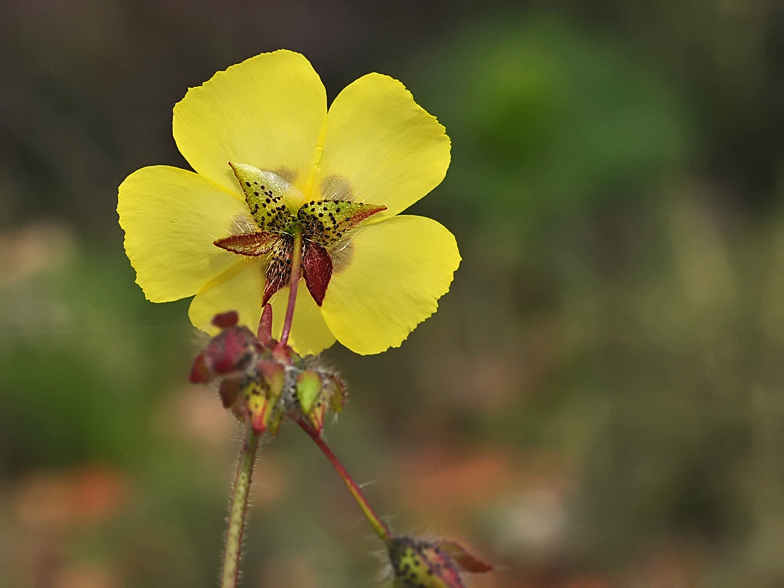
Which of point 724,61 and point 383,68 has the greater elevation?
point 383,68

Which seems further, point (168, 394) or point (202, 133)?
point (168, 394)

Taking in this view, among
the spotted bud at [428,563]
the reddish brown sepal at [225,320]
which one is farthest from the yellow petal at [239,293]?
the spotted bud at [428,563]

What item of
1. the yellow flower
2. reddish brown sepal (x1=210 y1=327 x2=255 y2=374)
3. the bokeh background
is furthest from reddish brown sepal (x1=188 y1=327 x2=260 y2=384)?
the bokeh background

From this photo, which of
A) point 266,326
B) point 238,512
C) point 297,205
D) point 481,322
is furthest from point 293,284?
point 481,322

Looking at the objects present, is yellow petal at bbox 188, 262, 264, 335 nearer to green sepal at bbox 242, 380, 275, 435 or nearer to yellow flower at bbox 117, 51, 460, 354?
yellow flower at bbox 117, 51, 460, 354

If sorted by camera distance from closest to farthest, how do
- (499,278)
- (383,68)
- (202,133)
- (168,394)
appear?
1. (202,133)
2. (168,394)
3. (499,278)
4. (383,68)

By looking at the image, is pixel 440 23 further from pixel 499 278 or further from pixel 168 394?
pixel 168 394

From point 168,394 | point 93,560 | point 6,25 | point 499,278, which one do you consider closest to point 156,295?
point 93,560

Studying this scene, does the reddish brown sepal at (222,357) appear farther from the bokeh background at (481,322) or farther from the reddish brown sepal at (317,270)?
the bokeh background at (481,322)

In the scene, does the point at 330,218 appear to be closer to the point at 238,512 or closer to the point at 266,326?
the point at 266,326
